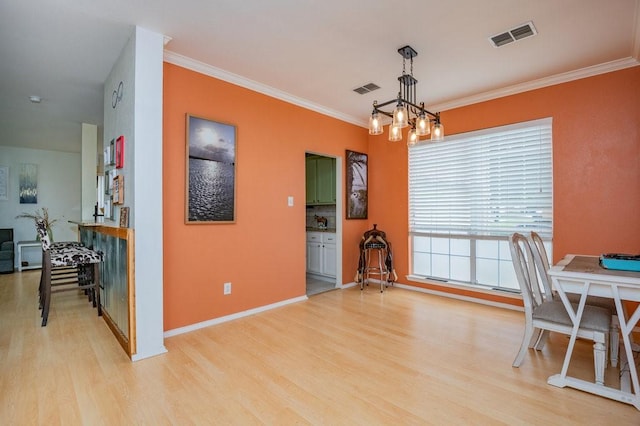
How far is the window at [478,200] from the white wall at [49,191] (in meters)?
7.84

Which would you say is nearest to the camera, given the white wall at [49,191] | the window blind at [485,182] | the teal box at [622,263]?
the teal box at [622,263]

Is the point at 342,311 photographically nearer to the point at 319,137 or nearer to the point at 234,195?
the point at 234,195

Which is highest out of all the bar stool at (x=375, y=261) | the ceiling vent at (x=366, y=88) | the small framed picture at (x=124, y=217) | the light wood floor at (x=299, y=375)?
the ceiling vent at (x=366, y=88)

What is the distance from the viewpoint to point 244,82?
3533mm

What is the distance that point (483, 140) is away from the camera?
4023mm

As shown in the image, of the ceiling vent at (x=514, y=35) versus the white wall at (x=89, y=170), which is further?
the white wall at (x=89, y=170)

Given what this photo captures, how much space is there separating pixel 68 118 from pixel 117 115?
2.77 meters

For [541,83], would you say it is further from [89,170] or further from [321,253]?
[89,170]

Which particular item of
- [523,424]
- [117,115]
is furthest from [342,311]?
[117,115]

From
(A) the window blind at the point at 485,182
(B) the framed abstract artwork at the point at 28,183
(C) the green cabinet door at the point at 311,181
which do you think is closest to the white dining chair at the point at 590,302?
(A) the window blind at the point at 485,182

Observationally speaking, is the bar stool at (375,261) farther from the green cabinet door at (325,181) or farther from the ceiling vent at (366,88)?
the ceiling vent at (366,88)

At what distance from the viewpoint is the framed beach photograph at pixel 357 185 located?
4.95 m

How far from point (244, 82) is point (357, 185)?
2.41 meters

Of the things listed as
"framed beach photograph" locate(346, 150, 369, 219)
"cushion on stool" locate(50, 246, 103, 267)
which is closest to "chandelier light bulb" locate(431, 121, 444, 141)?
"framed beach photograph" locate(346, 150, 369, 219)
